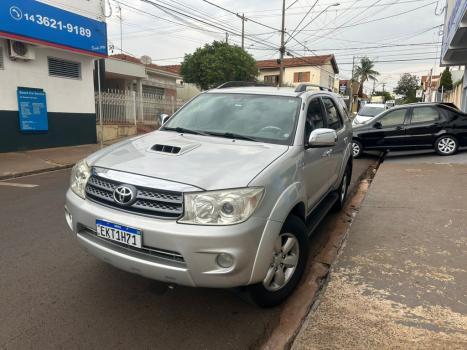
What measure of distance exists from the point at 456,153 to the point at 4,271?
37.1ft

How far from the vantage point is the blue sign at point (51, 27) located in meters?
11.2

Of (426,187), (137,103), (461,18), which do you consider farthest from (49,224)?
(137,103)

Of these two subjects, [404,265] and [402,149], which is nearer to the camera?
[404,265]

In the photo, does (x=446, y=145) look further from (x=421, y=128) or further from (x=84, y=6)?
(x=84, y=6)

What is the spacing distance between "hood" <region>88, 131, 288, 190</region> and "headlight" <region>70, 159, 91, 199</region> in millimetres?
74

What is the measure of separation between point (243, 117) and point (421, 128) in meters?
8.65

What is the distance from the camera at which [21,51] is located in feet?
39.0

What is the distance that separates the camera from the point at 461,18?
10.9 metres

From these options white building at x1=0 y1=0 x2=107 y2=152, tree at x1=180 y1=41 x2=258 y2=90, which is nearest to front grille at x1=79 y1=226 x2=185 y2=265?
white building at x1=0 y1=0 x2=107 y2=152

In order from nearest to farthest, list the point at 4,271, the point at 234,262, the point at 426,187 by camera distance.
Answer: the point at 234,262, the point at 4,271, the point at 426,187

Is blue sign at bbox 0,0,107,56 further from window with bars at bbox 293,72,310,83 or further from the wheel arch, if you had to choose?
window with bars at bbox 293,72,310,83

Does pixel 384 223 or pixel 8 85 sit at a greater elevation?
pixel 8 85

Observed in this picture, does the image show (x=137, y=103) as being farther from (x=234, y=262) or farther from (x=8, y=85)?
(x=234, y=262)

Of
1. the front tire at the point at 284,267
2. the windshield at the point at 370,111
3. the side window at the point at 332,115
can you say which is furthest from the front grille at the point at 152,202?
Answer: the windshield at the point at 370,111
